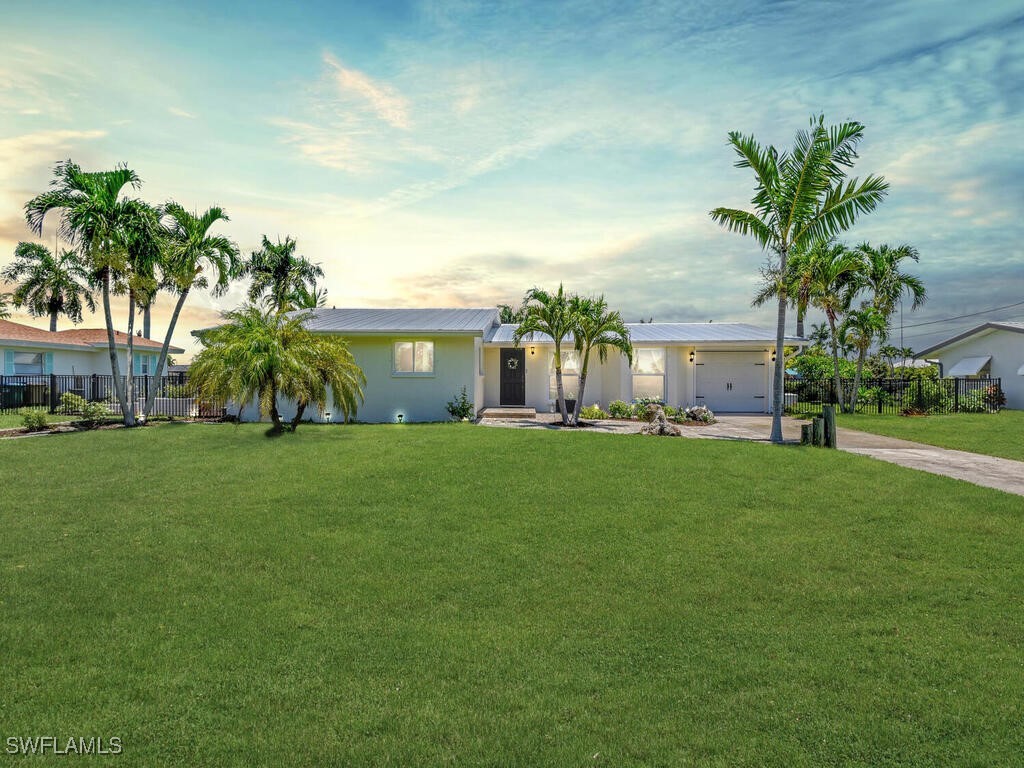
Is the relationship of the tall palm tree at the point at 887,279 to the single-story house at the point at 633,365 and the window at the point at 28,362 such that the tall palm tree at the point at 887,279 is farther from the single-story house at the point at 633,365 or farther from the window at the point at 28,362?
the window at the point at 28,362

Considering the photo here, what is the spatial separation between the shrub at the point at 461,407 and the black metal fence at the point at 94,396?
752 cm

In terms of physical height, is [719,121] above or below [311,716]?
above

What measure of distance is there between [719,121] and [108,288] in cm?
1780

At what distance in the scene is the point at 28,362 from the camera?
2959 centimetres

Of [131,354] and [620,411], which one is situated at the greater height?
[131,354]

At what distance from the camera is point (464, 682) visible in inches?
152

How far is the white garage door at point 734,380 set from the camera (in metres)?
23.1

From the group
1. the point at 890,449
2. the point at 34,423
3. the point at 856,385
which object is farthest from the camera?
the point at 856,385

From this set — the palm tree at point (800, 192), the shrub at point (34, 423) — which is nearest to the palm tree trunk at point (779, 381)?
the palm tree at point (800, 192)

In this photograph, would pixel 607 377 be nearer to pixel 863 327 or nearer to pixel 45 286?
pixel 863 327

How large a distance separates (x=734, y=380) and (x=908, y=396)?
27.7ft

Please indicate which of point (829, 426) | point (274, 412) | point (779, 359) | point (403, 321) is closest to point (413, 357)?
point (403, 321)

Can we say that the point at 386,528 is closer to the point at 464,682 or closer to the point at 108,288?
the point at 464,682

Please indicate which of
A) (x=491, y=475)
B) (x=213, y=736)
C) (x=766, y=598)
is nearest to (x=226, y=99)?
(x=491, y=475)
